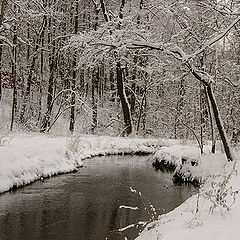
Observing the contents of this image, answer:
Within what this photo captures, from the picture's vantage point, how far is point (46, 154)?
1325 centimetres

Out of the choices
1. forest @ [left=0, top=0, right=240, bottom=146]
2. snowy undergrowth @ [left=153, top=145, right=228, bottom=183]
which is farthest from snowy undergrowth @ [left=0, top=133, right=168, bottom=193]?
snowy undergrowth @ [left=153, top=145, right=228, bottom=183]

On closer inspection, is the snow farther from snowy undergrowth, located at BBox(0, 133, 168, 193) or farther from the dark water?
the dark water

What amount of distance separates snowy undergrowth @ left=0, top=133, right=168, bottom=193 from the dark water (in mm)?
436

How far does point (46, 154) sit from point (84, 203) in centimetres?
441

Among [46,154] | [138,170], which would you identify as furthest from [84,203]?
[138,170]

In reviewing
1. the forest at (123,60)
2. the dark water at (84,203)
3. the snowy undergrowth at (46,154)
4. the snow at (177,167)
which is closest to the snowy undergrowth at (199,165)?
the snow at (177,167)

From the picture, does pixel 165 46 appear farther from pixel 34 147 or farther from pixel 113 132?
pixel 113 132

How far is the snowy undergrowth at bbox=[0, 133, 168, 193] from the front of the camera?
10.7 m

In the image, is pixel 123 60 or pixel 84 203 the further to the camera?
pixel 123 60

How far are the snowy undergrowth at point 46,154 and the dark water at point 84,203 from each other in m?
0.44

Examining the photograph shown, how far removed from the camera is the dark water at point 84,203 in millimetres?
7117

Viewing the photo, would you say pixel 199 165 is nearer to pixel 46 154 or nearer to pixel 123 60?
pixel 46 154

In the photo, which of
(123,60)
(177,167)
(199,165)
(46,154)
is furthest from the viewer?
(123,60)

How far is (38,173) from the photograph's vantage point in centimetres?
1202
